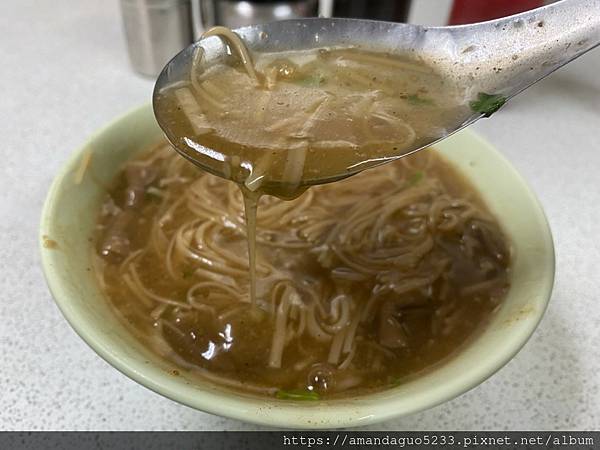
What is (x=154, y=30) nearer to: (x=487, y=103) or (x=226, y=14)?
(x=226, y=14)

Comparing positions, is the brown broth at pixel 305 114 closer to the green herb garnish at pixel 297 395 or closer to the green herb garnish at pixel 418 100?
the green herb garnish at pixel 418 100

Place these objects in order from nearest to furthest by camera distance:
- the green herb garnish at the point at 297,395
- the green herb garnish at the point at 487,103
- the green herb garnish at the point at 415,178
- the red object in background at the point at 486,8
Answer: the green herb garnish at the point at 297,395, the green herb garnish at the point at 487,103, the green herb garnish at the point at 415,178, the red object in background at the point at 486,8

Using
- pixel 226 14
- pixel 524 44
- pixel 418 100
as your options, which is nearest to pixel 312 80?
pixel 418 100

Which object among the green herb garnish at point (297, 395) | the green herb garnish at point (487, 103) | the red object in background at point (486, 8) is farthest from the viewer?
the red object in background at point (486, 8)

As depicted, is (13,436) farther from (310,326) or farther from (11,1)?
(11,1)

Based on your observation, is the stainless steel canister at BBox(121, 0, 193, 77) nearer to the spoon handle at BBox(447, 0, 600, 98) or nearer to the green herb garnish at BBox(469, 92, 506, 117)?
the spoon handle at BBox(447, 0, 600, 98)

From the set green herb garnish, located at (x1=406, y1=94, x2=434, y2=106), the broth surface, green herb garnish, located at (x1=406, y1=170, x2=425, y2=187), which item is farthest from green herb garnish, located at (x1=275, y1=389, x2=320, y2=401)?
green herb garnish, located at (x1=406, y1=170, x2=425, y2=187)

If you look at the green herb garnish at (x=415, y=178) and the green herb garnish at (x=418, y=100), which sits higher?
the green herb garnish at (x=418, y=100)

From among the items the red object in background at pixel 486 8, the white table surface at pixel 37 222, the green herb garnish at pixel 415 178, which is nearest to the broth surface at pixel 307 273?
the green herb garnish at pixel 415 178

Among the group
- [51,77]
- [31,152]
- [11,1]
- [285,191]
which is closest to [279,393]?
[285,191]

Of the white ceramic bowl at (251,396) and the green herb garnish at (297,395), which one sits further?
the green herb garnish at (297,395)
